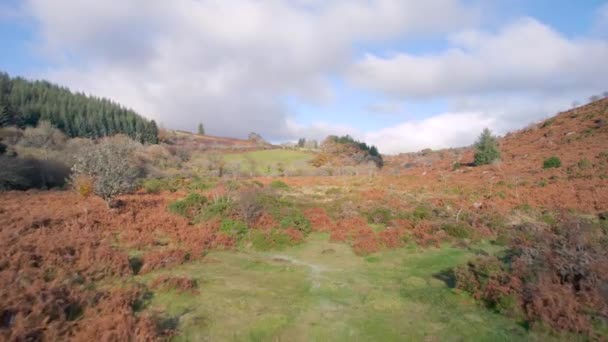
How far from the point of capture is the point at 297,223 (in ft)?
57.1

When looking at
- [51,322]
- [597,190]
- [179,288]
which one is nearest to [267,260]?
[179,288]

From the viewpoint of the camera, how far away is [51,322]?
6.65m

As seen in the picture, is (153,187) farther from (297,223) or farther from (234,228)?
(297,223)

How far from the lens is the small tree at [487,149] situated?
39.5 m

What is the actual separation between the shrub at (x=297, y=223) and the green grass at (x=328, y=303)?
144 inches

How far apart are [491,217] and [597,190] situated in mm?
9844

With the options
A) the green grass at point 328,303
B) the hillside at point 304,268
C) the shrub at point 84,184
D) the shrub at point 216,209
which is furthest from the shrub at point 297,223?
the shrub at point 84,184

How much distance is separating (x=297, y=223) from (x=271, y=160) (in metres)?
49.4

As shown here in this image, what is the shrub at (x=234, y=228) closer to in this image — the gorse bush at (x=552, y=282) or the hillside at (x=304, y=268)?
the hillside at (x=304, y=268)

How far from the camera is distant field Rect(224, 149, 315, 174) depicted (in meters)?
60.4

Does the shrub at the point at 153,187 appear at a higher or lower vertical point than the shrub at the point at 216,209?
higher

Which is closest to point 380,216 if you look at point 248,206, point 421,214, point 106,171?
point 421,214

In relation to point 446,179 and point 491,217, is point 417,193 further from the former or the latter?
point 491,217

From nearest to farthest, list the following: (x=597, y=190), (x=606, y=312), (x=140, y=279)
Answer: (x=606, y=312) < (x=140, y=279) < (x=597, y=190)
